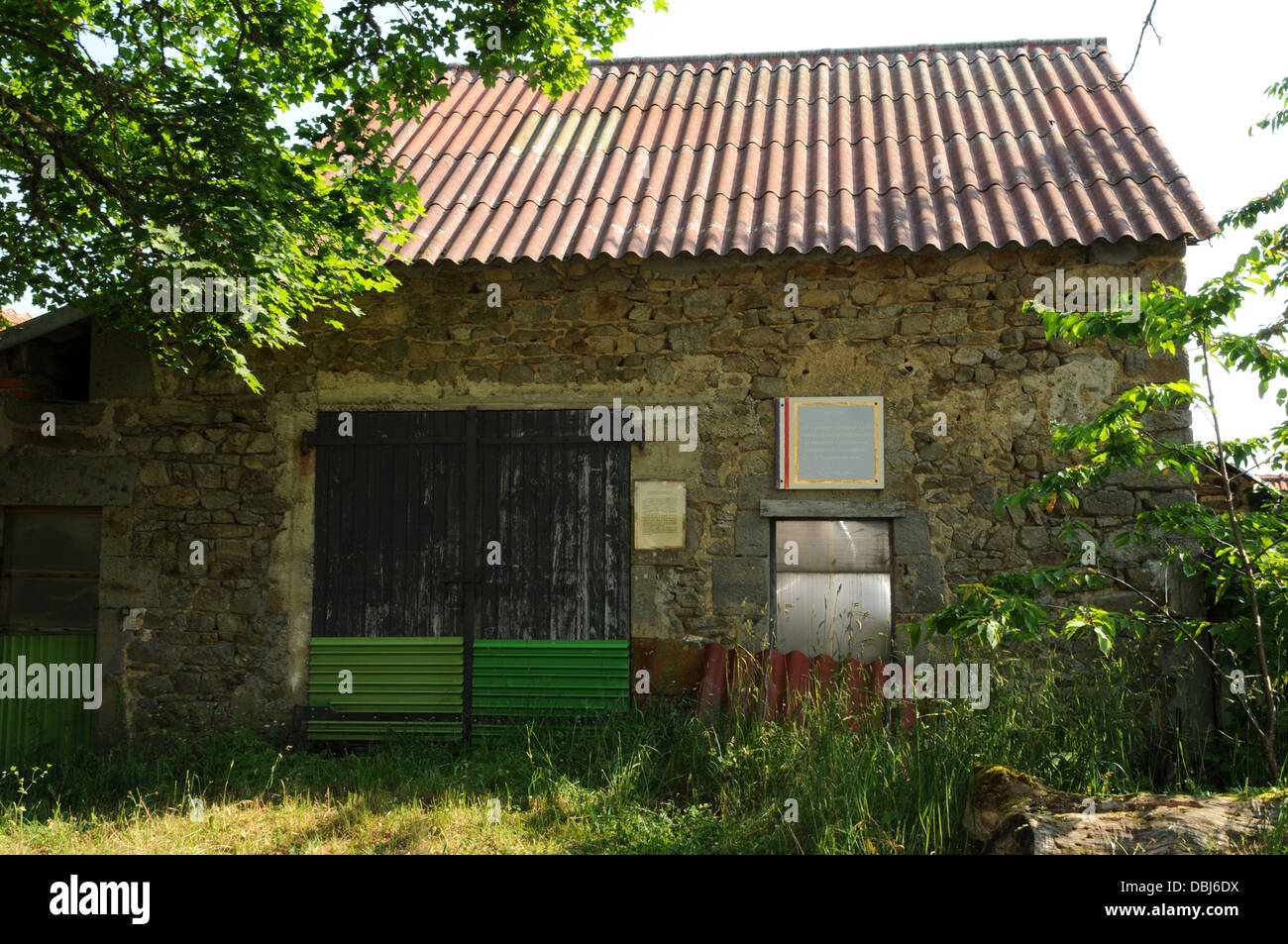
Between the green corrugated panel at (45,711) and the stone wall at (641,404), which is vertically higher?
the stone wall at (641,404)

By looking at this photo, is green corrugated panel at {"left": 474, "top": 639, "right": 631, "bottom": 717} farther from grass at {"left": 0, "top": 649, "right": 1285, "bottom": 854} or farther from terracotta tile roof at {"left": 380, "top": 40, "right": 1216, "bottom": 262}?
terracotta tile roof at {"left": 380, "top": 40, "right": 1216, "bottom": 262}

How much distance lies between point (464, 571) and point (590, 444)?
46.9 inches

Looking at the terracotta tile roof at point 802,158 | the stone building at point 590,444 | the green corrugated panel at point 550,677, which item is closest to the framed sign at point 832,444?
the stone building at point 590,444

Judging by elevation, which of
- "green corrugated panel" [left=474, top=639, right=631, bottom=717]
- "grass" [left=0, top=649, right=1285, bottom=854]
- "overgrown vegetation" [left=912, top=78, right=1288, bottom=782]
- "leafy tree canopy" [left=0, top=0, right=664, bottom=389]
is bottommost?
"grass" [left=0, top=649, right=1285, bottom=854]

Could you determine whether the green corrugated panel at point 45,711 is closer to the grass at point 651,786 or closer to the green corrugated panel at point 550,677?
the grass at point 651,786

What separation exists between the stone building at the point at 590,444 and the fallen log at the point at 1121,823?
6.76 ft

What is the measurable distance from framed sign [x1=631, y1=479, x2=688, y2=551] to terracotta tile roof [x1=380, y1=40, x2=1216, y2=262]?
5.00ft

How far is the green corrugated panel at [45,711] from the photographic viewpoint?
6180mm

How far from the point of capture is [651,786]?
16.3ft

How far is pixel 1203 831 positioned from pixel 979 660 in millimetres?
2005

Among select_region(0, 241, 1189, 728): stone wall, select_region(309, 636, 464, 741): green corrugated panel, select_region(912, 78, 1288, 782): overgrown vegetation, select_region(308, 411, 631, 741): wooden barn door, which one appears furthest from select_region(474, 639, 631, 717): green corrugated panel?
select_region(912, 78, 1288, 782): overgrown vegetation

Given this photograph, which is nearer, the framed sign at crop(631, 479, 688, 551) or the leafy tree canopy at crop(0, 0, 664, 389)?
the leafy tree canopy at crop(0, 0, 664, 389)

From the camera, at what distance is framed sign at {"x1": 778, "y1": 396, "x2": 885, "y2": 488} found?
579 centimetres

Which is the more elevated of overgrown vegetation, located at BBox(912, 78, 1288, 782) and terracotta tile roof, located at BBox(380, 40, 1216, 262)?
terracotta tile roof, located at BBox(380, 40, 1216, 262)
